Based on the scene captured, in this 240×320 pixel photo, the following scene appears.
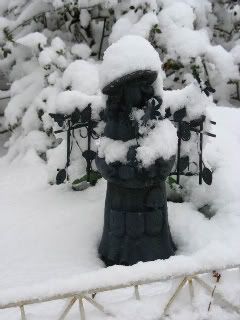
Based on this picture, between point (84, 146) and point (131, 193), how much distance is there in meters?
0.61

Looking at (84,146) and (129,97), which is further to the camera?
(84,146)

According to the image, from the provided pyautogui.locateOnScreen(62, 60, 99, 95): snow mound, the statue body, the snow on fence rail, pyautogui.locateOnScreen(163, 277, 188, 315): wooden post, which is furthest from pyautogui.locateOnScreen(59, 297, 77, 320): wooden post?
pyautogui.locateOnScreen(62, 60, 99, 95): snow mound

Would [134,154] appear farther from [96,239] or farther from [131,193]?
[96,239]

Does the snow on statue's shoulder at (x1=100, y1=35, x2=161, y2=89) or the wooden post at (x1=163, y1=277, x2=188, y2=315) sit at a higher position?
the snow on statue's shoulder at (x1=100, y1=35, x2=161, y2=89)

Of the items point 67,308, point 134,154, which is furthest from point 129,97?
point 67,308

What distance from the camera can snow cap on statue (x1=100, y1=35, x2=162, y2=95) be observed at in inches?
80.0

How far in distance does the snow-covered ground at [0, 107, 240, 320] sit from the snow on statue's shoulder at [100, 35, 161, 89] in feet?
2.76

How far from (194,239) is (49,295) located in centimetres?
104

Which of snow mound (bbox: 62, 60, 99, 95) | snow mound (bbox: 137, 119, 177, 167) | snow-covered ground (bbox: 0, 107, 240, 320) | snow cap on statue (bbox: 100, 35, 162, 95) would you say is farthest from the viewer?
snow mound (bbox: 62, 60, 99, 95)

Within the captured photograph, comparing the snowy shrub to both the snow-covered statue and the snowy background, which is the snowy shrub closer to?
the snowy background

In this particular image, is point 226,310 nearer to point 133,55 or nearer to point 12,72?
point 133,55

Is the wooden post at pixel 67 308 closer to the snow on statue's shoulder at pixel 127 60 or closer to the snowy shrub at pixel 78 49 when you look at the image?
the snow on statue's shoulder at pixel 127 60

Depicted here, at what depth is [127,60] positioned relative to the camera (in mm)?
2039

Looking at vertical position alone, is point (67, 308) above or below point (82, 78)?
below
